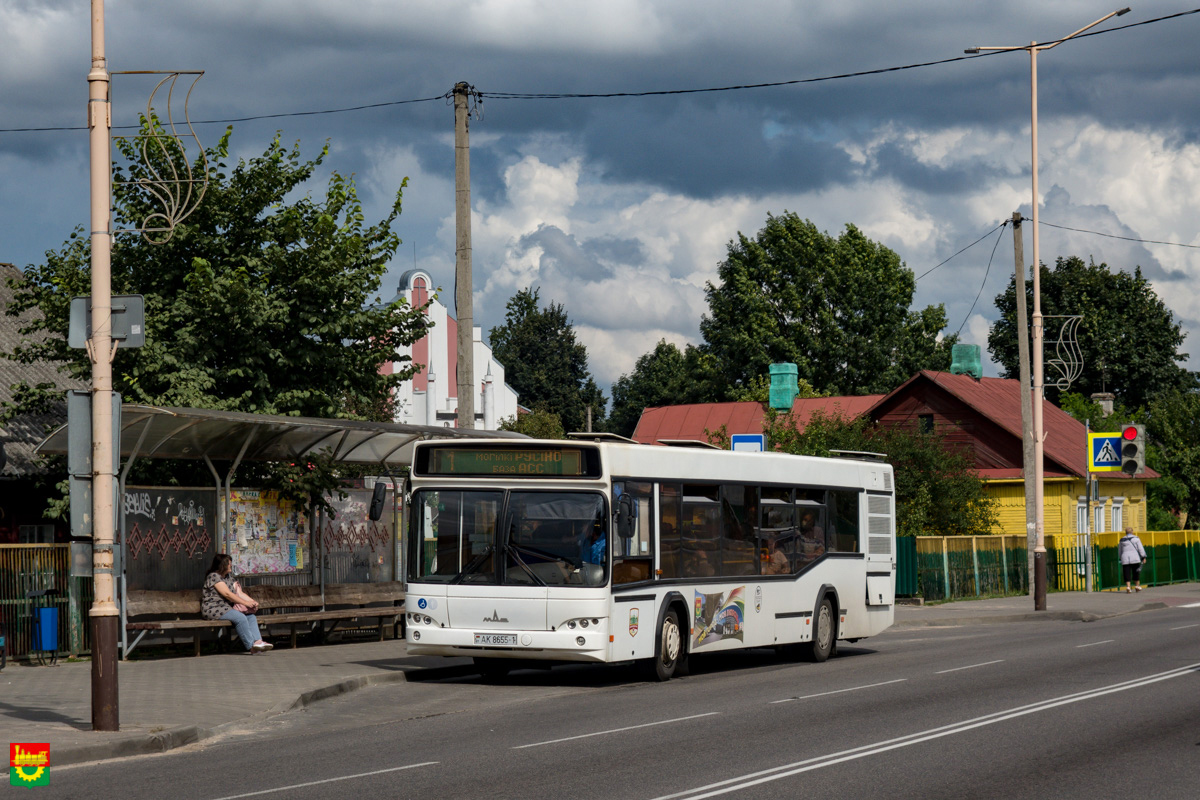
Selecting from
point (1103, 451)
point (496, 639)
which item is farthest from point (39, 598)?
point (1103, 451)

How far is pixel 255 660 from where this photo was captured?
1823cm

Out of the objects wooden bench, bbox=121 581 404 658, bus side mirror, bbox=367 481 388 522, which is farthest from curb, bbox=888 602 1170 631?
bus side mirror, bbox=367 481 388 522

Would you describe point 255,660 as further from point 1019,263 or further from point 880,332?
point 880,332

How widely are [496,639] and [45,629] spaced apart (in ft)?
20.1

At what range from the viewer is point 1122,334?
7288cm

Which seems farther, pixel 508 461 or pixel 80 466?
pixel 508 461

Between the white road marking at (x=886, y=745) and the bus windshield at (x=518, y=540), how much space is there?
4.53 meters

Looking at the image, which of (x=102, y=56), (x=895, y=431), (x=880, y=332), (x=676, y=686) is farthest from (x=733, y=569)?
(x=880, y=332)

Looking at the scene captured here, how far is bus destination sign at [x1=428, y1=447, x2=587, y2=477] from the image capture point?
15.5 meters

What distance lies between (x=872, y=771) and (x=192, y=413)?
33.2 feet

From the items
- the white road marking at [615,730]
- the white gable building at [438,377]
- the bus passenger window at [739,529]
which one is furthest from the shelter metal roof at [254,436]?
the white gable building at [438,377]

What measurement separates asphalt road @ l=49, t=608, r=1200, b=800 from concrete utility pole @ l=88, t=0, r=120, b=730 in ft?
3.01

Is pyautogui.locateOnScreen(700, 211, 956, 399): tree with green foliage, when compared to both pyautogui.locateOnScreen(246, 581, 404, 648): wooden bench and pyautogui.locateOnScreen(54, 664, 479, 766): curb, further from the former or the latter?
pyautogui.locateOnScreen(54, 664, 479, 766): curb

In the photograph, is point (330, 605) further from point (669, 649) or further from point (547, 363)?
point (547, 363)
